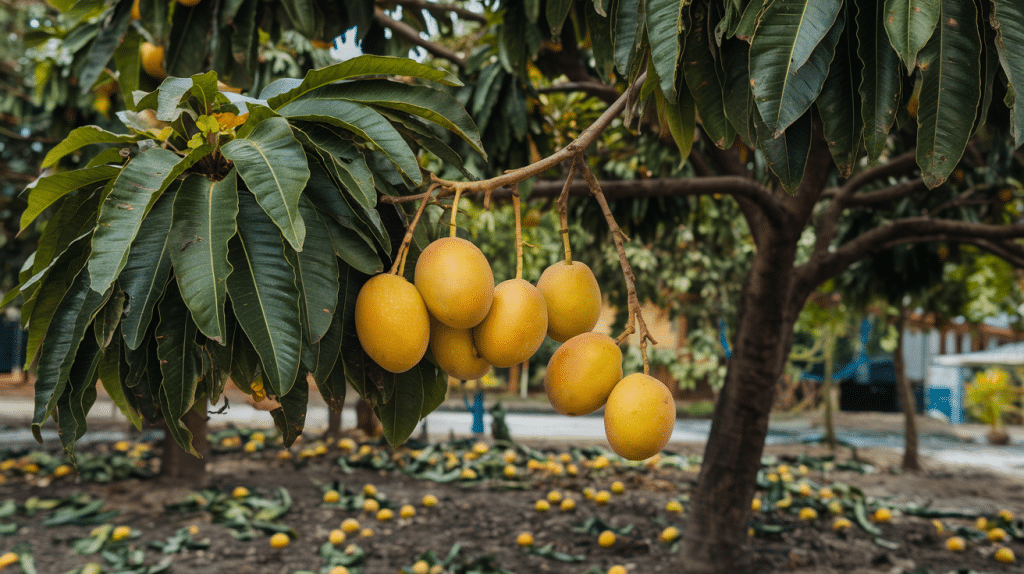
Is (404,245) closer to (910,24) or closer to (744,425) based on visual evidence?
(910,24)

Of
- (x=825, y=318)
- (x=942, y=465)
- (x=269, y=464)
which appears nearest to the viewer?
(x=269, y=464)

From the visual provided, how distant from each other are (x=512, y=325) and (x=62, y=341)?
68 cm

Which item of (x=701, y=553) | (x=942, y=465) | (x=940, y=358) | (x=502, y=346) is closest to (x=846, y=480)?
(x=942, y=465)

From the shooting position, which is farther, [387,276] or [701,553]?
[701,553]

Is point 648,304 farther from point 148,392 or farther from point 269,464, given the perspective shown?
point 148,392

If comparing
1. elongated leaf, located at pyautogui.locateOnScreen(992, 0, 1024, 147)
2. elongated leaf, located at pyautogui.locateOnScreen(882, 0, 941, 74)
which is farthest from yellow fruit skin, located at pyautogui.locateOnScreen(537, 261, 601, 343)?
elongated leaf, located at pyautogui.locateOnScreen(992, 0, 1024, 147)

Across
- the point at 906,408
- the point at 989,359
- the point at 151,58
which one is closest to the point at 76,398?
the point at 151,58

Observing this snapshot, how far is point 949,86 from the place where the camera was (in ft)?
3.40

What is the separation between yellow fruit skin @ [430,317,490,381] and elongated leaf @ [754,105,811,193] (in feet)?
1.95

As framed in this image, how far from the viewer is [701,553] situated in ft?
12.0

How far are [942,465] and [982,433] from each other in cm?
762

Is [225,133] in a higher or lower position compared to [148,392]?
higher

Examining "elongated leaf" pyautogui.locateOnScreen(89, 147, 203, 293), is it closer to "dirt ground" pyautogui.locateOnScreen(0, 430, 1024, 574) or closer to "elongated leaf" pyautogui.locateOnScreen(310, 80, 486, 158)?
"elongated leaf" pyautogui.locateOnScreen(310, 80, 486, 158)

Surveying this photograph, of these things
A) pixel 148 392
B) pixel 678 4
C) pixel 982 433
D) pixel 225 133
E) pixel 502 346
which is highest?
pixel 678 4
